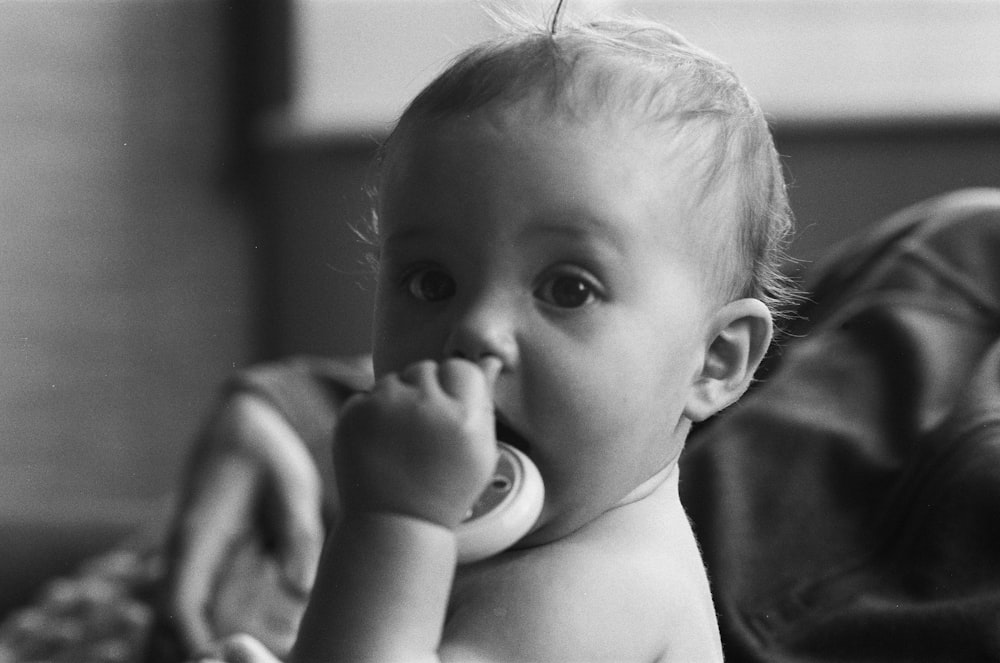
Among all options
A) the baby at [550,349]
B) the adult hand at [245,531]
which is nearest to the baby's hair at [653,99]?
the baby at [550,349]

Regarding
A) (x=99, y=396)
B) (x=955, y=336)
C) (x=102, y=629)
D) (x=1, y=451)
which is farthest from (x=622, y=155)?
(x=99, y=396)

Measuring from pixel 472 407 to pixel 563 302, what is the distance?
0.07m

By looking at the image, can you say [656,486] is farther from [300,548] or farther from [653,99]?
[300,548]

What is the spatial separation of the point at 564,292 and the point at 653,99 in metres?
0.10

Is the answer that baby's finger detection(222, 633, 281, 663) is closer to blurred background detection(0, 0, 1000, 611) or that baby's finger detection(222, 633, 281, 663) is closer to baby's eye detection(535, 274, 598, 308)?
baby's eye detection(535, 274, 598, 308)

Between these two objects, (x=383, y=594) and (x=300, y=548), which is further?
(x=300, y=548)

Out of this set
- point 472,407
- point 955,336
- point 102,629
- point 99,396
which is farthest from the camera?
point 99,396

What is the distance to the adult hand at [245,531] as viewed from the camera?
3.11 feet

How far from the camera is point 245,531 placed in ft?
3.39

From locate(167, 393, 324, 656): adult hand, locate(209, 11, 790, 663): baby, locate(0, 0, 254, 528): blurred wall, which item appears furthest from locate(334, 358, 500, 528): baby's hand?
locate(0, 0, 254, 528): blurred wall

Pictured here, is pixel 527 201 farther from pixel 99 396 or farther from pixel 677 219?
pixel 99 396

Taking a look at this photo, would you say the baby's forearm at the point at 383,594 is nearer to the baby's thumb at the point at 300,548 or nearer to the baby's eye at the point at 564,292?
the baby's eye at the point at 564,292

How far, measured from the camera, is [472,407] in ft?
1.35

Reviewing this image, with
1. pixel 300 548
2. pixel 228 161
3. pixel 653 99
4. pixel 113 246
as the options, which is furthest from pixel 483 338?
pixel 228 161
